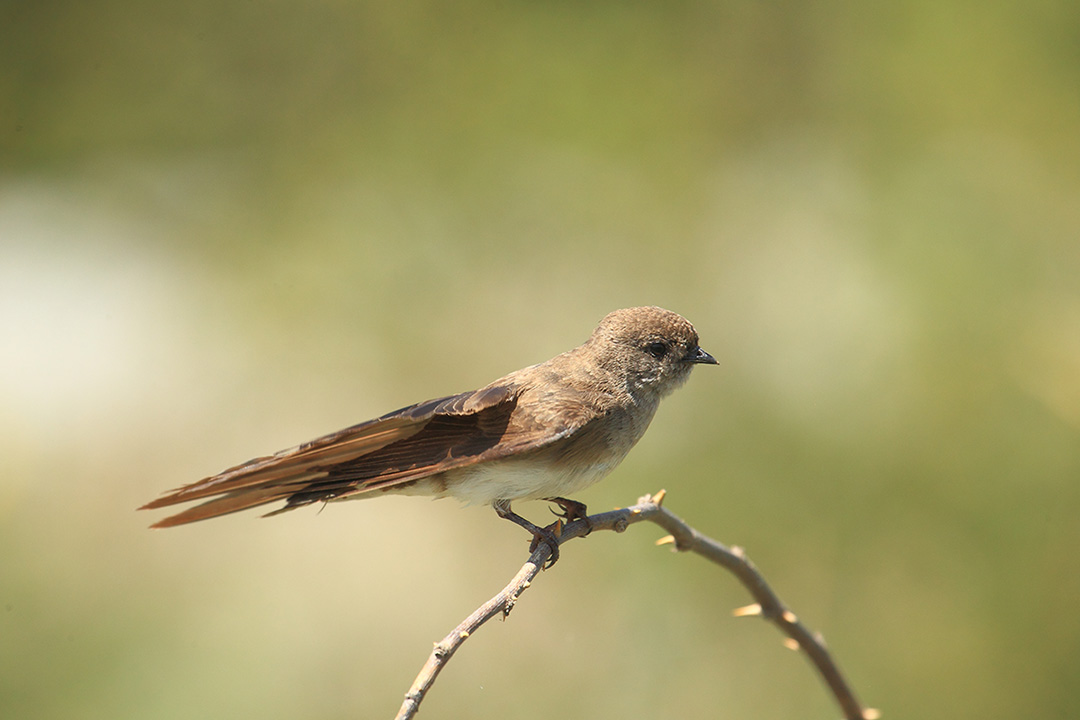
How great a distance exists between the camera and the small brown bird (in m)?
2.26

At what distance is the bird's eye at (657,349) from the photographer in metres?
3.05

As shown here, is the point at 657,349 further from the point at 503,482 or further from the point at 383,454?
the point at 383,454

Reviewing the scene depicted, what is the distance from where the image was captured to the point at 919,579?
4.77 meters

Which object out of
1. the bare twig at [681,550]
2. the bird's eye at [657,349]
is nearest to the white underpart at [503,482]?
the bare twig at [681,550]

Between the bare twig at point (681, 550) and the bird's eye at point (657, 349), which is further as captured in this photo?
the bird's eye at point (657, 349)

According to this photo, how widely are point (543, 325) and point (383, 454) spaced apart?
3.76 metres

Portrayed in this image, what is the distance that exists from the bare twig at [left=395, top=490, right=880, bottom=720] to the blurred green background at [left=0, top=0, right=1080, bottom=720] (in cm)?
223

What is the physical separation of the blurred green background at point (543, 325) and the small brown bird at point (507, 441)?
7.44ft

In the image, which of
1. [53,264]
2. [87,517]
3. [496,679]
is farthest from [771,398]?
[53,264]

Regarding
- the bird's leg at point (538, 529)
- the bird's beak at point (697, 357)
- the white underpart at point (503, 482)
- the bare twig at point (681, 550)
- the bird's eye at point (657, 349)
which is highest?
the bird's eye at point (657, 349)

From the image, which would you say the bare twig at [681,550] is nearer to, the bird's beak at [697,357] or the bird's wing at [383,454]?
the bird's wing at [383,454]

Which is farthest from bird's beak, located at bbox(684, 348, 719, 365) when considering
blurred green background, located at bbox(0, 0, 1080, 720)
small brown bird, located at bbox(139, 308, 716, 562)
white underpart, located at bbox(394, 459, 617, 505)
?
blurred green background, located at bbox(0, 0, 1080, 720)

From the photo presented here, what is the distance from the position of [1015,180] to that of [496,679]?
4.40 m

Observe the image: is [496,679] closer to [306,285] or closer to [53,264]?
[306,285]
